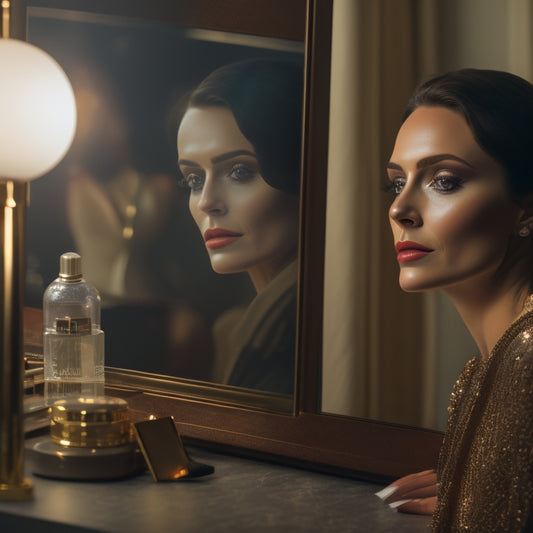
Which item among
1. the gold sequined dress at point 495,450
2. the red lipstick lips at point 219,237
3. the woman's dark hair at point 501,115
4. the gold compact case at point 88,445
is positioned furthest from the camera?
the red lipstick lips at point 219,237

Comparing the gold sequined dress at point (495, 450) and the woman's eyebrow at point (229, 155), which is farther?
the woman's eyebrow at point (229, 155)

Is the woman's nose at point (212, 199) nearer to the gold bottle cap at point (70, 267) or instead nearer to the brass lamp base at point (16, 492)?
the gold bottle cap at point (70, 267)

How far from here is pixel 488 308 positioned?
1.00m

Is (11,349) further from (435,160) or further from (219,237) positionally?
(435,160)

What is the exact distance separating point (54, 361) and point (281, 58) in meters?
0.50

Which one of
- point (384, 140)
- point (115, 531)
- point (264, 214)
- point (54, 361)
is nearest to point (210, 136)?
point (264, 214)

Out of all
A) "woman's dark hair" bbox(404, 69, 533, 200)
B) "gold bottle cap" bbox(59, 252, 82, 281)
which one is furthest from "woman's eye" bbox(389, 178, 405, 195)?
"gold bottle cap" bbox(59, 252, 82, 281)

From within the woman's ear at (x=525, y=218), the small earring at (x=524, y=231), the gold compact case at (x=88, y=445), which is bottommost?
the gold compact case at (x=88, y=445)

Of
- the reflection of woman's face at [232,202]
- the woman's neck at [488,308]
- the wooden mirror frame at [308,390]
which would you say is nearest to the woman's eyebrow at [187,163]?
the reflection of woman's face at [232,202]

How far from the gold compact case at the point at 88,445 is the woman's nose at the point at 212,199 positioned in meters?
0.27

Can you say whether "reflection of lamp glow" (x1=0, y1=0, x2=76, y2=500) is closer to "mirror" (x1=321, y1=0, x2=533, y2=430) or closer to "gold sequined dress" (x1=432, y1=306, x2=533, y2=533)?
"mirror" (x1=321, y1=0, x2=533, y2=430)

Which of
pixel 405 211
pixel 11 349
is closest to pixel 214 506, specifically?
pixel 11 349

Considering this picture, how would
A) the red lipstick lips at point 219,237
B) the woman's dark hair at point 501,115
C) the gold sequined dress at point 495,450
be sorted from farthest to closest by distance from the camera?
the red lipstick lips at point 219,237
the woman's dark hair at point 501,115
the gold sequined dress at point 495,450

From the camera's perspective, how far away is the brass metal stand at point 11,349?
3.34 feet
